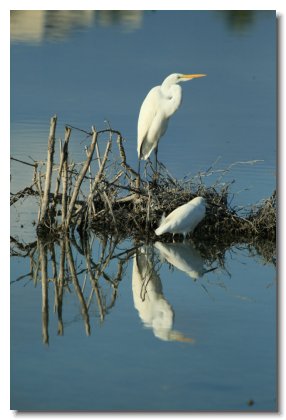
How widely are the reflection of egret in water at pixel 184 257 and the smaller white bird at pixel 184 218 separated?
5.7 inches

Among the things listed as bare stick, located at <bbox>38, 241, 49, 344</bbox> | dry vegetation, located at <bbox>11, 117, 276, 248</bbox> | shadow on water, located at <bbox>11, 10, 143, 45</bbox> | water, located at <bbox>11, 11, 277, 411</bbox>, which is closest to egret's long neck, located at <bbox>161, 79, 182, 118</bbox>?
water, located at <bbox>11, 11, 277, 411</bbox>

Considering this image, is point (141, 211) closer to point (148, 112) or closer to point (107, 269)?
point (107, 269)

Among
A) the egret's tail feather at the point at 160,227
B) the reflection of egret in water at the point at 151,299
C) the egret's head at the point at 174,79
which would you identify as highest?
the egret's head at the point at 174,79

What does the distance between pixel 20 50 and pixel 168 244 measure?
2.03 meters

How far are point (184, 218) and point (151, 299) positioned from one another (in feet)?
3.55

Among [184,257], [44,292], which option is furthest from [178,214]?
[44,292]

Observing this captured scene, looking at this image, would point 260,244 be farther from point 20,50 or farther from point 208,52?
point 208,52

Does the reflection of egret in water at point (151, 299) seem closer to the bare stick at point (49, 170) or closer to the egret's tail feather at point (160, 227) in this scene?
the egret's tail feather at point (160, 227)

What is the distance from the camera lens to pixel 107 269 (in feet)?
23.0

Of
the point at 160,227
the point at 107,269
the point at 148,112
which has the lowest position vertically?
the point at 107,269

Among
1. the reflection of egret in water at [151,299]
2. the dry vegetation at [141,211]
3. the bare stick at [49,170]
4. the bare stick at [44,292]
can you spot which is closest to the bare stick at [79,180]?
the dry vegetation at [141,211]

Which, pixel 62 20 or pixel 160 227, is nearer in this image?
pixel 62 20

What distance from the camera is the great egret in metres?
8.16

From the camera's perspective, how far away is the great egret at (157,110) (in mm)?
8156
